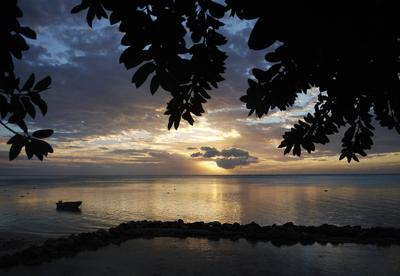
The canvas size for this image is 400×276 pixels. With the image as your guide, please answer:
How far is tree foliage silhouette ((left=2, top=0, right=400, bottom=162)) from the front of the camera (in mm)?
1188

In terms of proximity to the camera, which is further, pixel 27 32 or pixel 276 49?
pixel 27 32

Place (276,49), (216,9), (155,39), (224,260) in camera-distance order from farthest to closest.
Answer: (224,260), (216,9), (155,39), (276,49)

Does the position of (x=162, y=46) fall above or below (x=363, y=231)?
above

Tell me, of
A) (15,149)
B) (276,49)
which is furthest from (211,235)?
(276,49)

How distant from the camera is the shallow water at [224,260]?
1633 centimetres

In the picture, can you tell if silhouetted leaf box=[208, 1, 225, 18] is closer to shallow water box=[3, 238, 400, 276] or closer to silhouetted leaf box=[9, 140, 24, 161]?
silhouetted leaf box=[9, 140, 24, 161]

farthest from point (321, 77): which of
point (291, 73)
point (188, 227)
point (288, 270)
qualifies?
point (188, 227)

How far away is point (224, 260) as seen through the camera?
1809 cm

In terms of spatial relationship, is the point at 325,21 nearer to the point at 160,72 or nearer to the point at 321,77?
the point at 321,77

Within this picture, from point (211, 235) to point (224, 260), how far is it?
581cm

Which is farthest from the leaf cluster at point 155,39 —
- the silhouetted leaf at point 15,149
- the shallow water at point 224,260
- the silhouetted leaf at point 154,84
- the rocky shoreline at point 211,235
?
the rocky shoreline at point 211,235

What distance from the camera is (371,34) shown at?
4.05ft

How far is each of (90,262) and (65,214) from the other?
24.1m

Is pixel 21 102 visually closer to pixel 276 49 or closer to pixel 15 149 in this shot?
pixel 15 149
